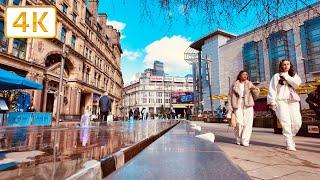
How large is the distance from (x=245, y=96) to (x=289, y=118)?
40.7 inches

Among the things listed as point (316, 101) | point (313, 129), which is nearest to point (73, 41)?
point (316, 101)

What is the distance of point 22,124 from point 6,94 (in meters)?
5.45

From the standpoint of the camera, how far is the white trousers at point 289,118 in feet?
15.6

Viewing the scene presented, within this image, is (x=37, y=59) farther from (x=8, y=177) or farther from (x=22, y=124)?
(x=8, y=177)

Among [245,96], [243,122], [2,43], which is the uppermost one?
[2,43]

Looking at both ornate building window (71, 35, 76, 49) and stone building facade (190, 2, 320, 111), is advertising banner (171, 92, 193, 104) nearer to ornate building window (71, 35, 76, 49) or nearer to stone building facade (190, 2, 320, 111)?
stone building facade (190, 2, 320, 111)

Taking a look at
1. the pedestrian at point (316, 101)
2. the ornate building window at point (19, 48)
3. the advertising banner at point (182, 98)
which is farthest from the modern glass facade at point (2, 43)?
the advertising banner at point (182, 98)

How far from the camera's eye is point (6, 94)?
17.8 metres

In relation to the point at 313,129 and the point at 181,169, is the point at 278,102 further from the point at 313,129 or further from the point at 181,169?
the point at 313,129

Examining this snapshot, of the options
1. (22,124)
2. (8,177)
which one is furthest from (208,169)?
(22,124)

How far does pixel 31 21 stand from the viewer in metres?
3.03

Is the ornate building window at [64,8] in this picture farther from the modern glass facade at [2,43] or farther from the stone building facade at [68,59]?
the modern glass facade at [2,43]

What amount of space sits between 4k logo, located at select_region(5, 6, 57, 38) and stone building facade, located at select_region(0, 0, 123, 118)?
46.7ft

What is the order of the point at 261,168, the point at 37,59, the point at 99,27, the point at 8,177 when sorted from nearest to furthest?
the point at 8,177 → the point at 261,168 → the point at 37,59 → the point at 99,27
